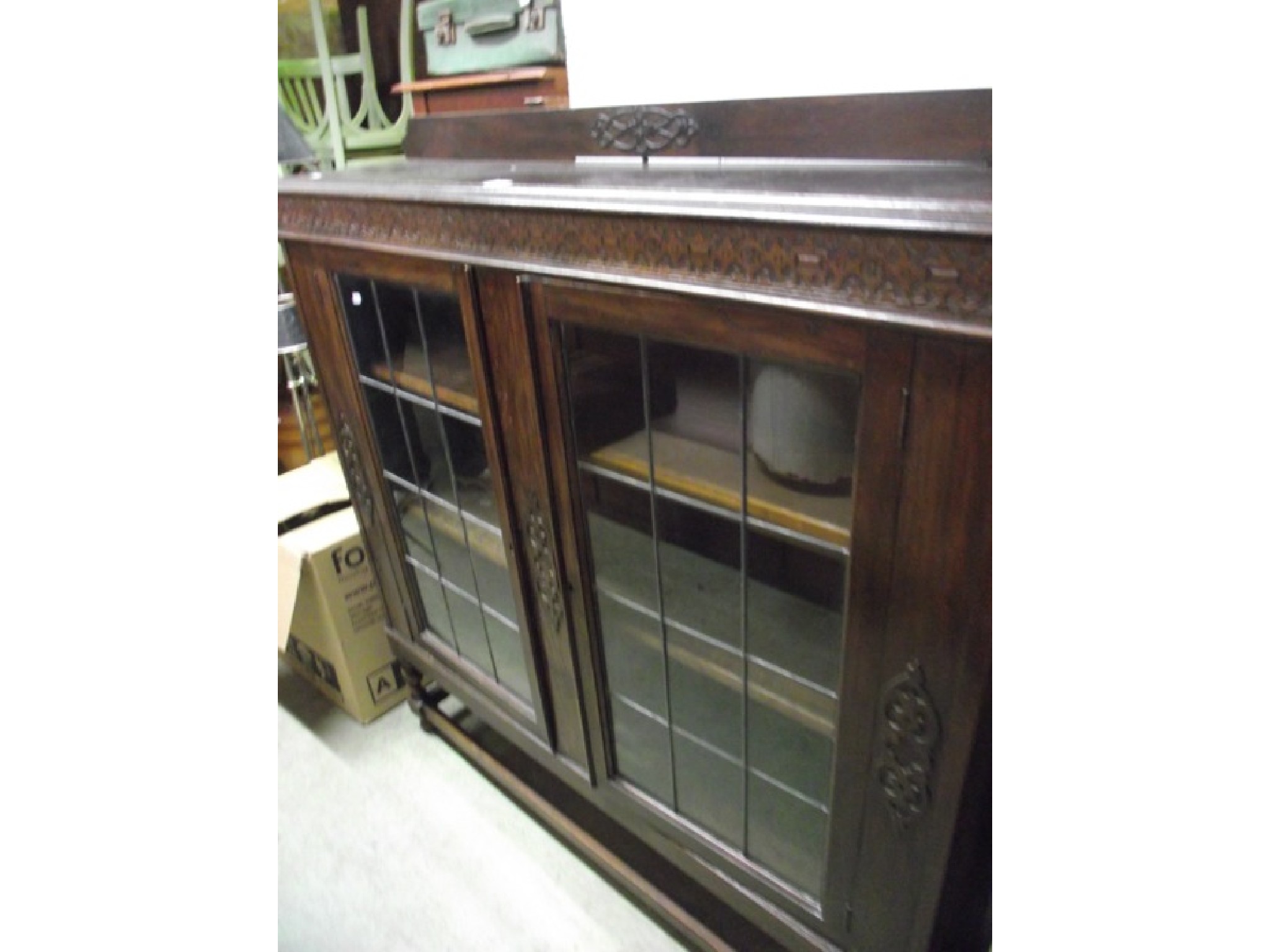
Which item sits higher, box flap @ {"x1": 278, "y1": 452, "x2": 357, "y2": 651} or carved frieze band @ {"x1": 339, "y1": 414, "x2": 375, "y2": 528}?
carved frieze band @ {"x1": 339, "y1": 414, "x2": 375, "y2": 528}

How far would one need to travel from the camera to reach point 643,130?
33.2 inches

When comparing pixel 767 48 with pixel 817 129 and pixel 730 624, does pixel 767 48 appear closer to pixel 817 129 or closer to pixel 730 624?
pixel 817 129

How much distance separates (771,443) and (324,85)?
6.07 ft

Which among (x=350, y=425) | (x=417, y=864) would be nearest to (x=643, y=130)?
(x=350, y=425)

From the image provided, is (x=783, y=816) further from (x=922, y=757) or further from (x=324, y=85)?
(x=324, y=85)

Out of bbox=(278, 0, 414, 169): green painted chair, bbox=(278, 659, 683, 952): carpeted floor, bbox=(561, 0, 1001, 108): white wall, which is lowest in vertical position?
bbox=(278, 659, 683, 952): carpeted floor

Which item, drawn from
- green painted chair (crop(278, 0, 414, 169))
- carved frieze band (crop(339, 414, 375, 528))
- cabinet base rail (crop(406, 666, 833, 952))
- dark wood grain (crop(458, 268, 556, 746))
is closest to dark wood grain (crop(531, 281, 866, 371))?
dark wood grain (crop(458, 268, 556, 746))

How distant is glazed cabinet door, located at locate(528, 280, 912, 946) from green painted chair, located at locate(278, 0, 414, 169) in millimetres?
1439

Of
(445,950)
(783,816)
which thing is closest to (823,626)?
(783,816)

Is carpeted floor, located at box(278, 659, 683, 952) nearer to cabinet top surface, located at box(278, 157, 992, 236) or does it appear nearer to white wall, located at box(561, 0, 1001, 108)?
cabinet top surface, located at box(278, 157, 992, 236)

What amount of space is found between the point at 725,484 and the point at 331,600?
3.44ft

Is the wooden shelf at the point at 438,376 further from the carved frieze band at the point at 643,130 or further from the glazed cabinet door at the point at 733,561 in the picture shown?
the carved frieze band at the point at 643,130

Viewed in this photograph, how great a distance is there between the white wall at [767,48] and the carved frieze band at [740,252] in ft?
0.94

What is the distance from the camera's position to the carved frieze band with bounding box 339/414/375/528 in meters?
1.24
